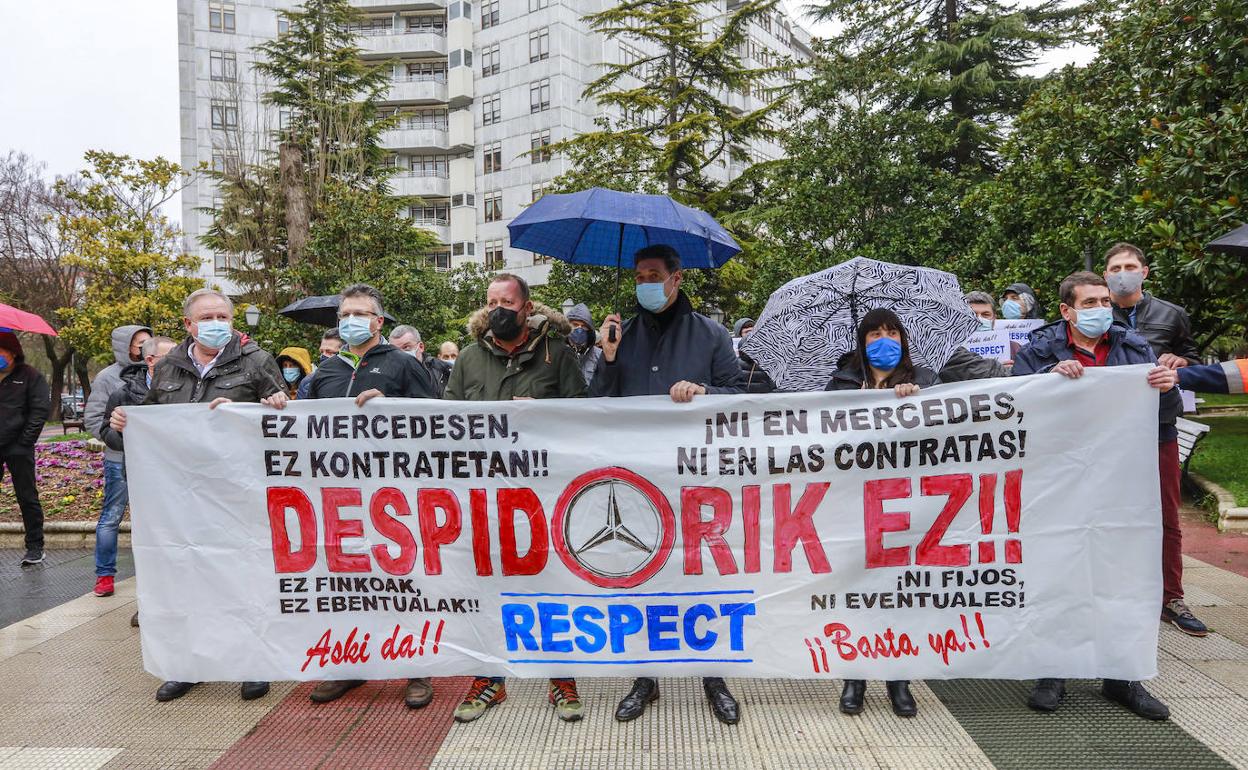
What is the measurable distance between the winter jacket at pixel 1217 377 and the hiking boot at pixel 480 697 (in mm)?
3564

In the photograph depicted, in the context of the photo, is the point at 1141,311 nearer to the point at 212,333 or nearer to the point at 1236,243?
the point at 1236,243

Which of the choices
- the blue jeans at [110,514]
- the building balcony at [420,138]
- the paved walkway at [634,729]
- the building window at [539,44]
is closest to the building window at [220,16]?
the building balcony at [420,138]

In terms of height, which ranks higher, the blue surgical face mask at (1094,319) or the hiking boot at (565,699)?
the blue surgical face mask at (1094,319)

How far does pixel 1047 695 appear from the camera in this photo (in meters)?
3.73

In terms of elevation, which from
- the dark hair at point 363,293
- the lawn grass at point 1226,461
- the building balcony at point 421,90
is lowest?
the lawn grass at point 1226,461

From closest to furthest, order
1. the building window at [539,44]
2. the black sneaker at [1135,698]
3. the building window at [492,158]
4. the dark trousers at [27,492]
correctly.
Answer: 1. the black sneaker at [1135,698]
2. the dark trousers at [27,492]
3. the building window at [539,44]
4. the building window at [492,158]

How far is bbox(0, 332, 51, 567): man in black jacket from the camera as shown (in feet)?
22.3

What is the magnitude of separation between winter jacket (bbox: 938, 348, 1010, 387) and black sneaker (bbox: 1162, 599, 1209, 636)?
75.7 inches

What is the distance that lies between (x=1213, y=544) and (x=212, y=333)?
7973 mm

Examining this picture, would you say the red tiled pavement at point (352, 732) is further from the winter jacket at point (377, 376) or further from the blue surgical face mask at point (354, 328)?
the blue surgical face mask at point (354, 328)

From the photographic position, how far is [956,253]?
15.9m

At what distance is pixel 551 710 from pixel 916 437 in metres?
2.14

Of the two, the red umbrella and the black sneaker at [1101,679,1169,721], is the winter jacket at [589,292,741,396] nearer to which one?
the black sneaker at [1101,679,1169,721]

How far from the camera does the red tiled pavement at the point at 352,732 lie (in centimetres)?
343
